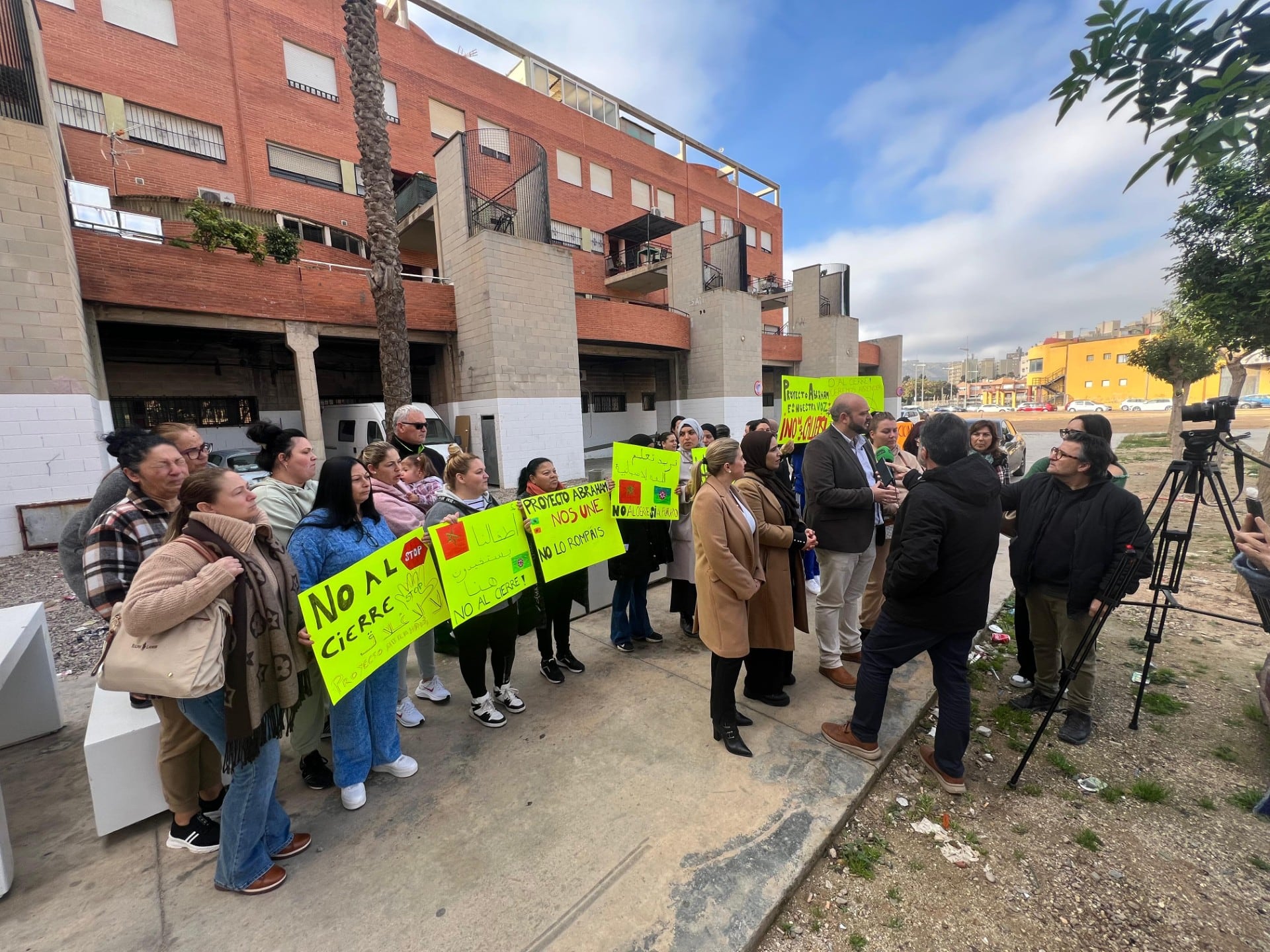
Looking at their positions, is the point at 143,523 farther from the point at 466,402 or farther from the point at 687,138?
the point at 687,138

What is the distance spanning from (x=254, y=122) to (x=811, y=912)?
871 inches

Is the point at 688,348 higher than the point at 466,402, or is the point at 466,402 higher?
the point at 688,348

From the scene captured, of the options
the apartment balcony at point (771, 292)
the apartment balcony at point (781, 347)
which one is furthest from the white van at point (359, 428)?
the apartment balcony at point (771, 292)

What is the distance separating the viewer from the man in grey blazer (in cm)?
351

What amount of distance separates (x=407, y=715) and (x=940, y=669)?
318 centimetres

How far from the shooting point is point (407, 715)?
3273 millimetres

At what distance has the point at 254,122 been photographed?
1550 centimetres

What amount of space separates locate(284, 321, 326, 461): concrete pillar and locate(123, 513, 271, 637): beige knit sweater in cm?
1301

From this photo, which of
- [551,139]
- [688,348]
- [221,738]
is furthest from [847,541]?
[551,139]

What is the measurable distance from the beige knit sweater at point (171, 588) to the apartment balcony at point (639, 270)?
21275 mm

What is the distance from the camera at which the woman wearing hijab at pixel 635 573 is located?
13.7ft

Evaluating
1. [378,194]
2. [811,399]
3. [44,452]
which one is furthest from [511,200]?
[811,399]

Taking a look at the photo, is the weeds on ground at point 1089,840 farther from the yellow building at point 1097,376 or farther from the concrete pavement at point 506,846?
the yellow building at point 1097,376

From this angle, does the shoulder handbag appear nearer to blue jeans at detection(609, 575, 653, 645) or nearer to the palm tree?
blue jeans at detection(609, 575, 653, 645)
